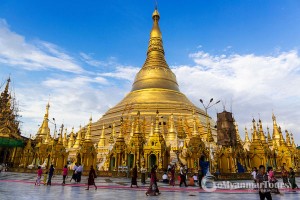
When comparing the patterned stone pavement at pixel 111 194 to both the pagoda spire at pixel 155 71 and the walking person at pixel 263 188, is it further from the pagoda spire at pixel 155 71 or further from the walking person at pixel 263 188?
the pagoda spire at pixel 155 71

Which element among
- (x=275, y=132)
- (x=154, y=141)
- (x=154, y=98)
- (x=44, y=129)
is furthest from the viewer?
(x=154, y=98)

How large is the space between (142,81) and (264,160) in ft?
98.5

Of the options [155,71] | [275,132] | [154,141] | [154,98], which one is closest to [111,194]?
[154,141]

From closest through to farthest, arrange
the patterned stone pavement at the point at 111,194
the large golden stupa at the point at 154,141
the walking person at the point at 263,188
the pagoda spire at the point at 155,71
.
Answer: the walking person at the point at 263,188 → the patterned stone pavement at the point at 111,194 → the large golden stupa at the point at 154,141 → the pagoda spire at the point at 155,71

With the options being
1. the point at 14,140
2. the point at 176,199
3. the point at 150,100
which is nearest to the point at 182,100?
the point at 150,100

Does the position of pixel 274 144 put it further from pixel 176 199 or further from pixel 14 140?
pixel 14 140

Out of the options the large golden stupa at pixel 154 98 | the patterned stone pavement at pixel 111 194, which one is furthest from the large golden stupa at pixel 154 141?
the patterned stone pavement at pixel 111 194

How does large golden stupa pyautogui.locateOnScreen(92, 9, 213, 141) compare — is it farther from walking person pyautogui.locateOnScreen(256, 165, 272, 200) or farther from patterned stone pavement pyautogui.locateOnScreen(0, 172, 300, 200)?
walking person pyautogui.locateOnScreen(256, 165, 272, 200)

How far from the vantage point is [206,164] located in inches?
632

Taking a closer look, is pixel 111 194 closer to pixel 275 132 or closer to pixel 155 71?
pixel 275 132

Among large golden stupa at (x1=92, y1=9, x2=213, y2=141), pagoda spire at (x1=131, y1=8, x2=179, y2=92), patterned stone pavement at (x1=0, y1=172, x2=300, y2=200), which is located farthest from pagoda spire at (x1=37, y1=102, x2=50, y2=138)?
patterned stone pavement at (x1=0, y1=172, x2=300, y2=200)

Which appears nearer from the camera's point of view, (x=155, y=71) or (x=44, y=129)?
(x=44, y=129)

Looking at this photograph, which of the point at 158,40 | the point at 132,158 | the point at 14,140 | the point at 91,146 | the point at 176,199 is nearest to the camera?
the point at 176,199

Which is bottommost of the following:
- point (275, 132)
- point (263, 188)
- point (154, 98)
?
point (263, 188)
